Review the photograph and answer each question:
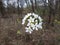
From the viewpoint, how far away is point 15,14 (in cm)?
981

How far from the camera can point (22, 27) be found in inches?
300

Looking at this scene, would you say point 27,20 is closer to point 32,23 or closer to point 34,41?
point 32,23

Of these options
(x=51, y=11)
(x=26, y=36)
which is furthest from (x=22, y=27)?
(x=51, y=11)

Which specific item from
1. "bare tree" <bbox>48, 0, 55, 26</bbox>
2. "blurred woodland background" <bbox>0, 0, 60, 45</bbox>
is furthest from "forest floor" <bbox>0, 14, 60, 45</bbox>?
"bare tree" <bbox>48, 0, 55, 26</bbox>

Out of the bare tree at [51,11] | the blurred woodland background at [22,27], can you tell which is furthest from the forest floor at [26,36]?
the bare tree at [51,11]

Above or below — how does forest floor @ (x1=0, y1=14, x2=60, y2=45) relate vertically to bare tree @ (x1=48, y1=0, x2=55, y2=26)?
below

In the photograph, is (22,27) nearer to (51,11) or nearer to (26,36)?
(26,36)

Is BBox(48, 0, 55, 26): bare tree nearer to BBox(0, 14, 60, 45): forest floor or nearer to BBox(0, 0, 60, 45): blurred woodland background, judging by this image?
BBox(0, 0, 60, 45): blurred woodland background

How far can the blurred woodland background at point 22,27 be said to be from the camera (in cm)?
677

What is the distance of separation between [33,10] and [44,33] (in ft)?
6.49

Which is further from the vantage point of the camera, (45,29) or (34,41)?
(45,29)

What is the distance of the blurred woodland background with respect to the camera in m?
6.77

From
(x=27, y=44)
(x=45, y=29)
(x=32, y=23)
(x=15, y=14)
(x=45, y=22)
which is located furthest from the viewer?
(x=15, y=14)

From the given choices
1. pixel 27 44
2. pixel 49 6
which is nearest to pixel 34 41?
pixel 27 44
